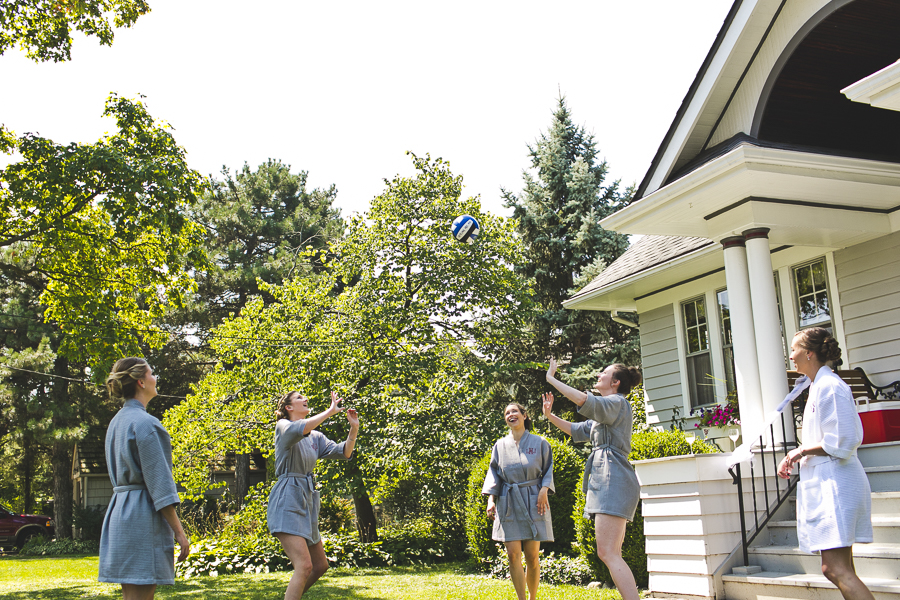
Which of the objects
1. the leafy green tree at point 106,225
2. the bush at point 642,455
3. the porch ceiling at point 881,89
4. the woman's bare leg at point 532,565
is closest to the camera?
the porch ceiling at point 881,89

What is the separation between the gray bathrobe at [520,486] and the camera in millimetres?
5910

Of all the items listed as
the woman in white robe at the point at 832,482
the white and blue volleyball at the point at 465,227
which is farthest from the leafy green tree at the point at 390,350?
the woman in white robe at the point at 832,482

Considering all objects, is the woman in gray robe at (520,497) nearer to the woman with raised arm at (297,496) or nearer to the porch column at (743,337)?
the woman with raised arm at (297,496)

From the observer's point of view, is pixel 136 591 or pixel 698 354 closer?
pixel 136 591

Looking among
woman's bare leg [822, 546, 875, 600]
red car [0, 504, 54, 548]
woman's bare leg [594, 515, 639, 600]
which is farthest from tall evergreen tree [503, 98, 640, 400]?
woman's bare leg [822, 546, 875, 600]

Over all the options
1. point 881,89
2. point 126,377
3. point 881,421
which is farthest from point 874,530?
point 126,377

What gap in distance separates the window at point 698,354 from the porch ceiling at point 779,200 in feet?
9.34

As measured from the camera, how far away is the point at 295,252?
2791 cm

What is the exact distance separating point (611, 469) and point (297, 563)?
7.53 feet

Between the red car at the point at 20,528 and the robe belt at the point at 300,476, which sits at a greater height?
the robe belt at the point at 300,476

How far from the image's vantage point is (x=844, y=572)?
143 inches

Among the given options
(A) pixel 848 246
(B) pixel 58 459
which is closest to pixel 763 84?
(A) pixel 848 246

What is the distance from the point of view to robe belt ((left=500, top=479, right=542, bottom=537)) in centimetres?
590

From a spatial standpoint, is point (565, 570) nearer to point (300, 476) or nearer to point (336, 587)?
point (336, 587)
